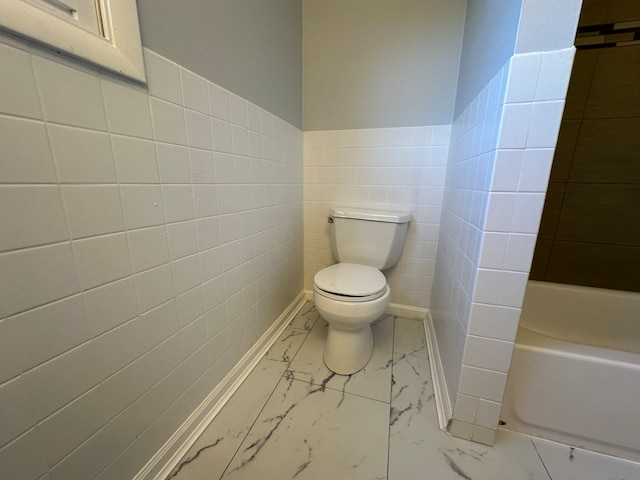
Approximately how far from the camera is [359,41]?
1404 mm

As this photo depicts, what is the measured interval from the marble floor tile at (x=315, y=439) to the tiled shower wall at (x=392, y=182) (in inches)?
33.2

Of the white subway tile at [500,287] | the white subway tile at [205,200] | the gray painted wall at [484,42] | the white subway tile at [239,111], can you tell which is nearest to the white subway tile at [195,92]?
the white subway tile at [239,111]

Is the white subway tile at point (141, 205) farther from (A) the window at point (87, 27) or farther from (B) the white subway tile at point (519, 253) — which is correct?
(B) the white subway tile at point (519, 253)

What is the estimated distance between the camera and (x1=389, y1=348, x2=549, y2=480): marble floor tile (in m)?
0.79

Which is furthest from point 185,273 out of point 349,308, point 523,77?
point 523,77

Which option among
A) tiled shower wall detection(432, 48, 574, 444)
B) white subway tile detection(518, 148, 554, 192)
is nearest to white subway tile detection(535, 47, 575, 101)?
tiled shower wall detection(432, 48, 574, 444)

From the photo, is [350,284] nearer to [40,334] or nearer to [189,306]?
[189,306]

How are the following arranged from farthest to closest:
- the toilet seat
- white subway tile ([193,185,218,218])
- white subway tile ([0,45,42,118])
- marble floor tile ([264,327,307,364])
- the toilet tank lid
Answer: the toilet tank lid
marble floor tile ([264,327,307,364])
the toilet seat
white subway tile ([193,185,218,218])
white subway tile ([0,45,42,118])

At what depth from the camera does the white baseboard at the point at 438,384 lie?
95 cm

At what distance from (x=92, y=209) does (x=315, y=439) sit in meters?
1.00

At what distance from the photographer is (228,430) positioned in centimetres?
92

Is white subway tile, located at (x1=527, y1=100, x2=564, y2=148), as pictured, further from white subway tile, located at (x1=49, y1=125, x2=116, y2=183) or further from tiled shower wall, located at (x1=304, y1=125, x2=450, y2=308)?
white subway tile, located at (x1=49, y1=125, x2=116, y2=183)

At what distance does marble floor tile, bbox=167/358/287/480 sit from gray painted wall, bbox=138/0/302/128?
4.11 feet

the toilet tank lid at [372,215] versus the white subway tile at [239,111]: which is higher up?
the white subway tile at [239,111]
